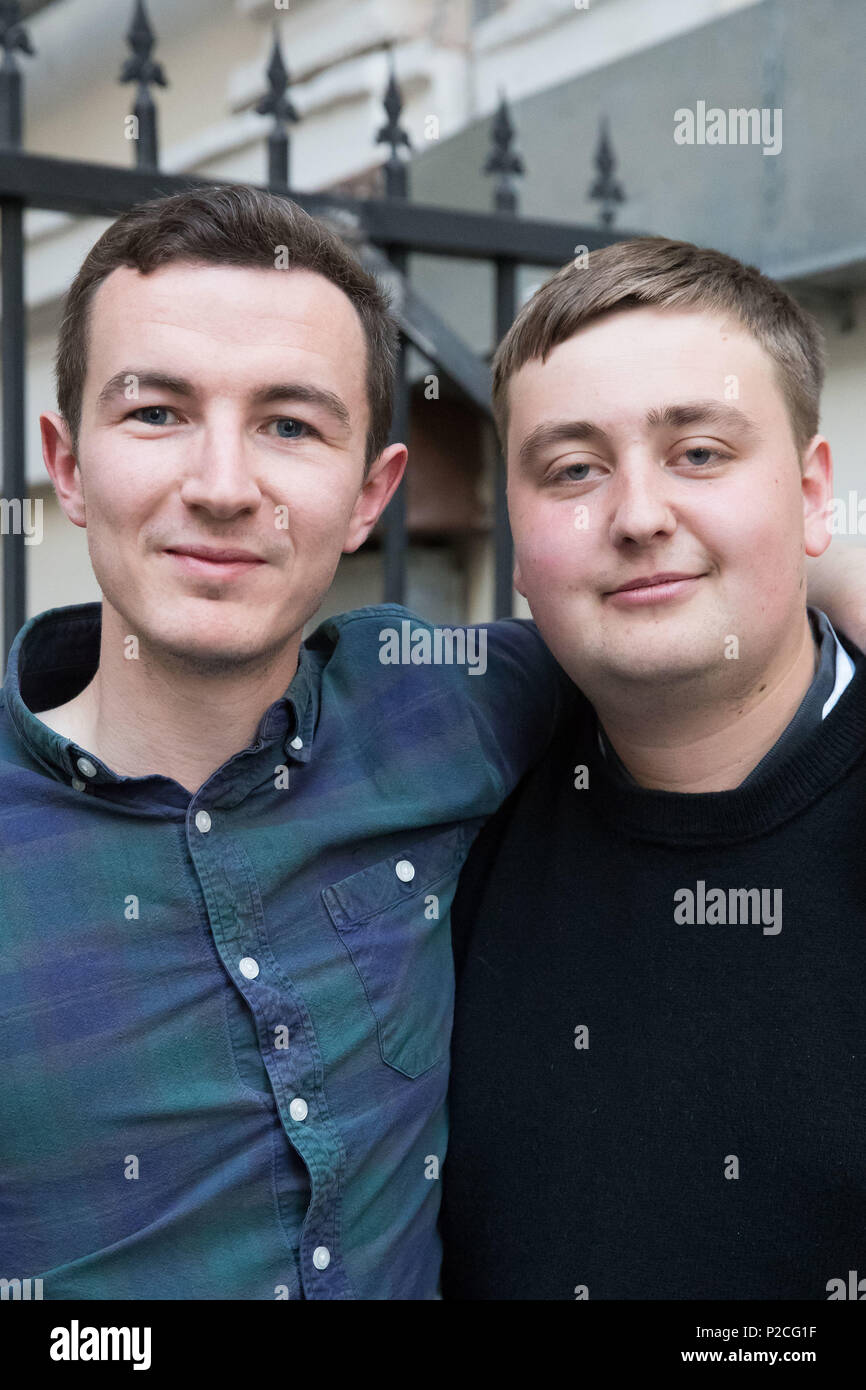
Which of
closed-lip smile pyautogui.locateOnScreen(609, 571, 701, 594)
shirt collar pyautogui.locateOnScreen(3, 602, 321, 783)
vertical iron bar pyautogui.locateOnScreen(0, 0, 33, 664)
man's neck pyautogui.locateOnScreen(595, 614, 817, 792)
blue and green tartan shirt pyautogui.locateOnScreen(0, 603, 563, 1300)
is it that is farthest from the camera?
vertical iron bar pyautogui.locateOnScreen(0, 0, 33, 664)

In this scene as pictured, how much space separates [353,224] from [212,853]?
6.41 feet

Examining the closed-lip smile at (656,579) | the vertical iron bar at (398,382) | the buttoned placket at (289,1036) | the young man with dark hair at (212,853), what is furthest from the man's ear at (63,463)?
the vertical iron bar at (398,382)

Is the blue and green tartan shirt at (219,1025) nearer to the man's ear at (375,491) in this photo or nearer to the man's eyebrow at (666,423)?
the man's ear at (375,491)

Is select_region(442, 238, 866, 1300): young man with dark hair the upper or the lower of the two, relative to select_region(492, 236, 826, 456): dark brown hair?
lower

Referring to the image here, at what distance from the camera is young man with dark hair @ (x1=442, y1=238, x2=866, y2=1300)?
1807mm

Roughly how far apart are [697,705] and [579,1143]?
643 millimetres

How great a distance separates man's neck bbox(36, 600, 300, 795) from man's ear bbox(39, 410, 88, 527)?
0.54 feet

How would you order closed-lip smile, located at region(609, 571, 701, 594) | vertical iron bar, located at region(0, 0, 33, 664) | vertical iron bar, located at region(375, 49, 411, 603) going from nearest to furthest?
1. closed-lip smile, located at region(609, 571, 701, 594)
2. vertical iron bar, located at region(0, 0, 33, 664)
3. vertical iron bar, located at region(375, 49, 411, 603)

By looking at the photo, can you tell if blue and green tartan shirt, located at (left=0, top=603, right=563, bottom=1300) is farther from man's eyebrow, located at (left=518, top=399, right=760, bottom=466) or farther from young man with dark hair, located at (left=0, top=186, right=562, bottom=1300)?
man's eyebrow, located at (left=518, top=399, right=760, bottom=466)

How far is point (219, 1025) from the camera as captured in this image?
172cm

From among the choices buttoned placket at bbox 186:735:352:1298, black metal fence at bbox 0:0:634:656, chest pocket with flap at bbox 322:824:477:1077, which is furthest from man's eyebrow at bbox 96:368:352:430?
black metal fence at bbox 0:0:634:656

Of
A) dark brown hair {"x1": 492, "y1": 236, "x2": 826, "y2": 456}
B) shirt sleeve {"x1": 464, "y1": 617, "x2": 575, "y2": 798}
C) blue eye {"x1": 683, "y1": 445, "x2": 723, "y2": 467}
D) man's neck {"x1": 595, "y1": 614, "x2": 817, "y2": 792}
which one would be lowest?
man's neck {"x1": 595, "y1": 614, "x2": 817, "y2": 792}

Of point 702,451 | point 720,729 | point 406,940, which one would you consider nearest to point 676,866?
point 720,729
